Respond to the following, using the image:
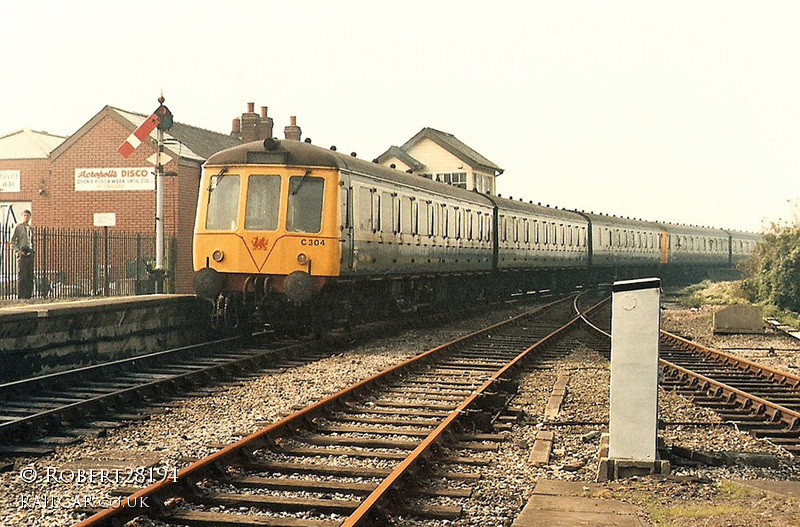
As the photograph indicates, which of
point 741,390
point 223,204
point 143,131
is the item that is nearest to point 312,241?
point 223,204

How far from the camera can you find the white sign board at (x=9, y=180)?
30.9m

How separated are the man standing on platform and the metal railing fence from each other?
814 millimetres

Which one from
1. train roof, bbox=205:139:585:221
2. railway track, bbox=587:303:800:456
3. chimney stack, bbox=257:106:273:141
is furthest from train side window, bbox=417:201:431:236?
chimney stack, bbox=257:106:273:141

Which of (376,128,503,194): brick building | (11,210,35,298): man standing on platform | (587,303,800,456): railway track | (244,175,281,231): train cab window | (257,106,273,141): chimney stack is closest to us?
(587,303,800,456): railway track

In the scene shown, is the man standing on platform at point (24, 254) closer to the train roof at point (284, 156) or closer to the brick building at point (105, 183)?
the train roof at point (284, 156)

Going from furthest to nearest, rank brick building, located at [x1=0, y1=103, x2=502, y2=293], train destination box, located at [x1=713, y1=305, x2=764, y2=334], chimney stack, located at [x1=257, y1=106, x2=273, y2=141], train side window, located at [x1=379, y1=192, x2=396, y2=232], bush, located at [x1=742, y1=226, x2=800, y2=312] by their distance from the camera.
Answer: chimney stack, located at [x1=257, y1=106, x2=273, y2=141], brick building, located at [x1=0, y1=103, x2=502, y2=293], bush, located at [x1=742, y1=226, x2=800, y2=312], train destination box, located at [x1=713, y1=305, x2=764, y2=334], train side window, located at [x1=379, y1=192, x2=396, y2=232]

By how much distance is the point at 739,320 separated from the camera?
742 inches

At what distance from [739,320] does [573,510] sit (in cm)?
1479

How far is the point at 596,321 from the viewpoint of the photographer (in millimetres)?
20891

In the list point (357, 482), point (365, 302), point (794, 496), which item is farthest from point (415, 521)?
point (365, 302)

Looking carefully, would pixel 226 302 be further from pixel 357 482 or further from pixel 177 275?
pixel 177 275

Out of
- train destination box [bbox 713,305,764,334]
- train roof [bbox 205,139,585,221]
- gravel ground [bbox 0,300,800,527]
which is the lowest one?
gravel ground [bbox 0,300,800,527]

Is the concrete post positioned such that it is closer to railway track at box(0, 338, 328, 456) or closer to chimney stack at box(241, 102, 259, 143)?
railway track at box(0, 338, 328, 456)

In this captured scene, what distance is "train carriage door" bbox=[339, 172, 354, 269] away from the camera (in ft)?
46.0
